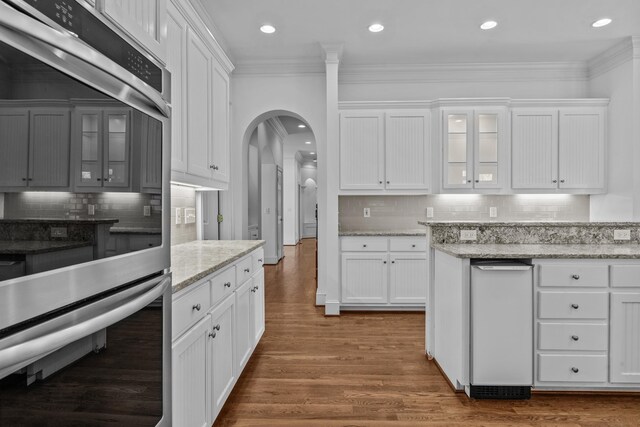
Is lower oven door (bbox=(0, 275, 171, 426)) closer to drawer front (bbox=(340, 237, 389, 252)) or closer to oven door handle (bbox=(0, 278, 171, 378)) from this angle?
oven door handle (bbox=(0, 278, 171, 378))

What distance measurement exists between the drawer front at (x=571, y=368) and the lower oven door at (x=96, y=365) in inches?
87.7

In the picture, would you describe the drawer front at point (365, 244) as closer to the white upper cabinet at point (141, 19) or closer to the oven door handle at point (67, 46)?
the white upper cabinet at point (141, 19)

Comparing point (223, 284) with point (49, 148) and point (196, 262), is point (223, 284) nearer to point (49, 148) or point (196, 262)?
point (196, 262)

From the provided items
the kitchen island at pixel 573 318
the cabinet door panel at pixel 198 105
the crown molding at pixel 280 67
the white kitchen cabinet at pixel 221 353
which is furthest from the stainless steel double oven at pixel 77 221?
the crown molding at pixel 280 67

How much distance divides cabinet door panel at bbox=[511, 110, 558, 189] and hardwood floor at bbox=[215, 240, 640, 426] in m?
2.30

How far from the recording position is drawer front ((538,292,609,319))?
225 cm

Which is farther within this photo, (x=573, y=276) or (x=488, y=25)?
(x=488, y=25)

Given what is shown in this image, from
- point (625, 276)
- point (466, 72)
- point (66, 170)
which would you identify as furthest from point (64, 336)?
point (466, 72)

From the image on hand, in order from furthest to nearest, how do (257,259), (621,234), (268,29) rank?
(268,29)
(257,259)
(621,234)

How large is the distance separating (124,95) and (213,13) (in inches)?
117

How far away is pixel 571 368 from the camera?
2.26 meters

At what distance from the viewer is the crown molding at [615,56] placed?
3873mm

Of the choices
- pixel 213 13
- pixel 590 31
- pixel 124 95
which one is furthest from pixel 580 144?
pixel 124 95

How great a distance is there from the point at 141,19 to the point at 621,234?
3.35 metres
